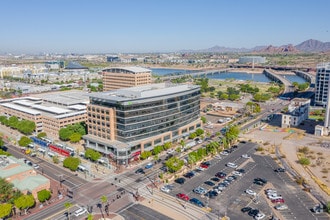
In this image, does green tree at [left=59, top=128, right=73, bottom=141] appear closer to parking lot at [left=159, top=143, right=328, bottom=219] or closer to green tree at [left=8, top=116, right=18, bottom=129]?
green tree at [left=8, top=116, right=18, bottom=129]

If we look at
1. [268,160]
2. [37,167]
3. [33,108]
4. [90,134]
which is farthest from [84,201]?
[33,108]

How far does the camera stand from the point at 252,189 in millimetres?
65875

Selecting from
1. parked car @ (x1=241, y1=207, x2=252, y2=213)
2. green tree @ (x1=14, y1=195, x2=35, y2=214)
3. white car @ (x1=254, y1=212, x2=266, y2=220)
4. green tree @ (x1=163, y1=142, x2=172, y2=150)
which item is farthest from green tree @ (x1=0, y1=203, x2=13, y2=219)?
white car @ (x1=254, y1=212, x2=266, y2=220)

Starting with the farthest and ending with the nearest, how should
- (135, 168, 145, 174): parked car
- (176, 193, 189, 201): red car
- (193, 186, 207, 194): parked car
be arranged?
(135, 168, 145, 174): parked car < (193, 186, 207, 194): parked car < (176, 193, 189, 201): red car

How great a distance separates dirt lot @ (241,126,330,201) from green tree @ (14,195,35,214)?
59.8 meters

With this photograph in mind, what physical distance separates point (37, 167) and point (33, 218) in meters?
25.9

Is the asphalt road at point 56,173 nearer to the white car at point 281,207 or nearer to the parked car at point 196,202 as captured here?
the parked car at point 196,202

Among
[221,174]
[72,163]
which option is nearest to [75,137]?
[72,163]

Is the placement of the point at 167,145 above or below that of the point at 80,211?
above

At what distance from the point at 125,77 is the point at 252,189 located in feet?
333

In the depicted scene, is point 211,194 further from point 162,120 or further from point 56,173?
point 56,173

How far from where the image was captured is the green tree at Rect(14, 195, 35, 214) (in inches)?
2186

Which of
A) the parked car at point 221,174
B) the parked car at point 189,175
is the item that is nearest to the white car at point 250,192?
the parked car at point 221,174

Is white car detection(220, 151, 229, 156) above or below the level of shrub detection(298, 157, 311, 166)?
below
